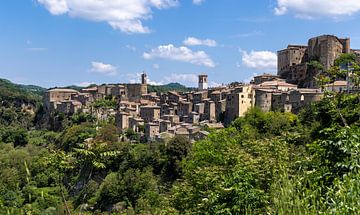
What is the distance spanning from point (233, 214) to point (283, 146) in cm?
505

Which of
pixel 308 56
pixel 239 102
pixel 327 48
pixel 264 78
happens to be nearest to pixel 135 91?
pixel 264 78

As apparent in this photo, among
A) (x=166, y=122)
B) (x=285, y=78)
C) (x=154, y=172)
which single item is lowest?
(x=154, y=172)

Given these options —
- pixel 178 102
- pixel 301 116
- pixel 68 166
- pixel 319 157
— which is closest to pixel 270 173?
pixel 319 157

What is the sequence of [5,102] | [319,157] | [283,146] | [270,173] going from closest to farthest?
[319,157]
[270,173]
[283,146]
[5,102]

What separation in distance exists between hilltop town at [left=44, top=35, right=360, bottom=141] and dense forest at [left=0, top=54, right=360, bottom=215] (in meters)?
3.94

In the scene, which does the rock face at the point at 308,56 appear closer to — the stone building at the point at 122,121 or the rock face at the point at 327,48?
the rock face at the point at 327,48

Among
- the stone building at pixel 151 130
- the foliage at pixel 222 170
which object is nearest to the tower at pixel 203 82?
the foliage at pixel 222 170

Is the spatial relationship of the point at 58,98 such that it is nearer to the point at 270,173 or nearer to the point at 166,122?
the point at 166,122

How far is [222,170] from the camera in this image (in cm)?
1169

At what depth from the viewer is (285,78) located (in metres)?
48.0

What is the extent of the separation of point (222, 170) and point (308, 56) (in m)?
38.0

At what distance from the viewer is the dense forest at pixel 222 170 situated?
4.57 meters

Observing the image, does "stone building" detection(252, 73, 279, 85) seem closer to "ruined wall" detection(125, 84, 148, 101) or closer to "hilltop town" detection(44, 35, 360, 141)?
"hilltop town" detection(44, 35, 360, 141)

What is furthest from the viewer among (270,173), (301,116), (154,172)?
(154,172)
